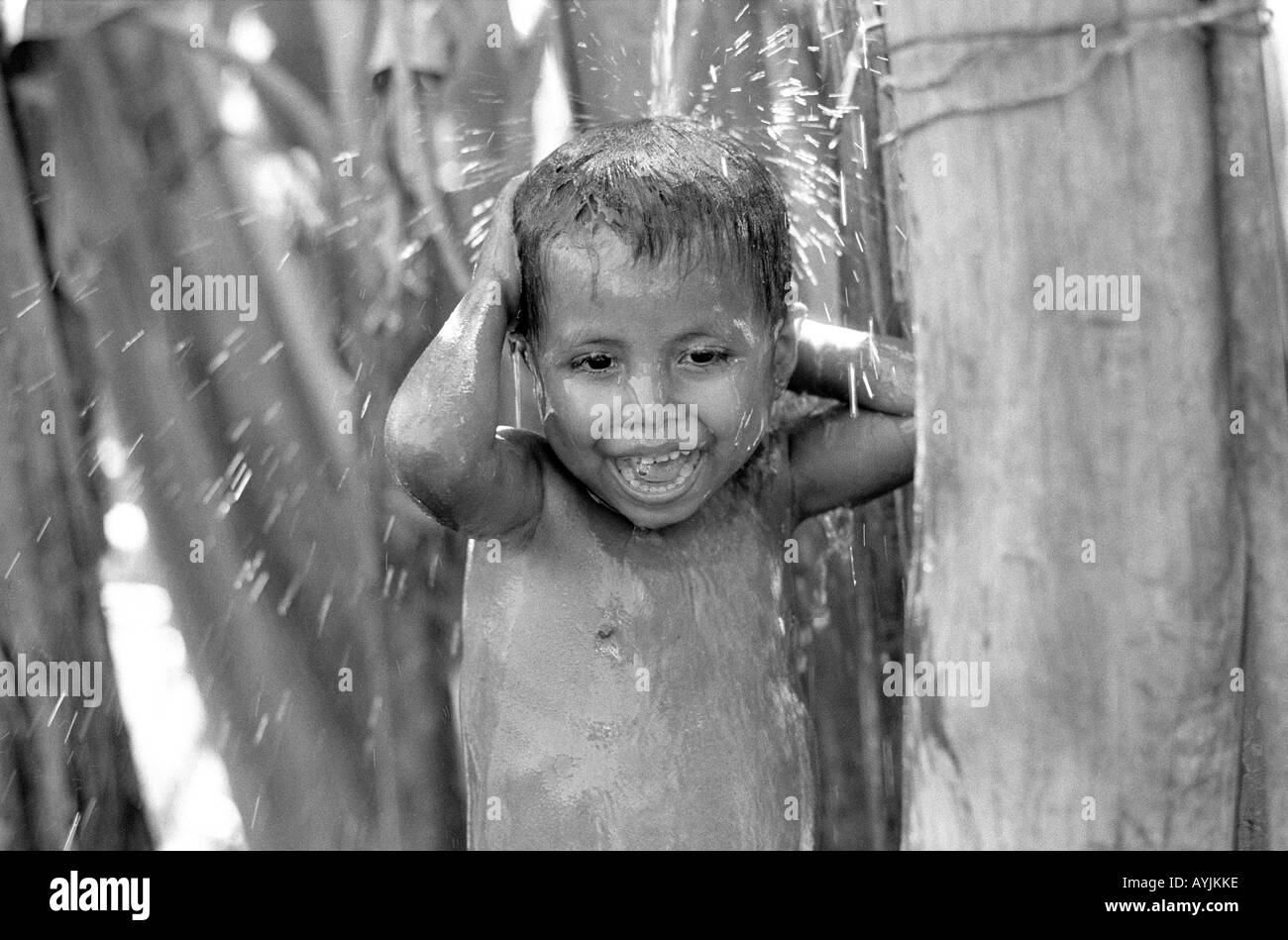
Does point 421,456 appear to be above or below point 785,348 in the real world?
below

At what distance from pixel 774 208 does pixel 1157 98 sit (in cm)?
65

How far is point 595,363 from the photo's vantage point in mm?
1768

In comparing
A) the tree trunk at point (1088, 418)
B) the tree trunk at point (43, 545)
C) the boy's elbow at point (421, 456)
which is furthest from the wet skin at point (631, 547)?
the tree trunk at point (43, 545)

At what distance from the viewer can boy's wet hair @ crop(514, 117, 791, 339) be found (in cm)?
175

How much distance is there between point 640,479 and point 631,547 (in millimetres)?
140

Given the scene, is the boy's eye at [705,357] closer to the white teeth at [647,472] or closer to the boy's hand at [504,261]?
the white teeth at [647,472]

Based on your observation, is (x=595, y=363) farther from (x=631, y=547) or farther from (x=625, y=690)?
(x=625, y=690)

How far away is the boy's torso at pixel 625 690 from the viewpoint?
6.14ft

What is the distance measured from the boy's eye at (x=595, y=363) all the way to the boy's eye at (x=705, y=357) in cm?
9

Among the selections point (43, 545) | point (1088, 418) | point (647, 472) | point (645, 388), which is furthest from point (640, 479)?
point (43, 545)

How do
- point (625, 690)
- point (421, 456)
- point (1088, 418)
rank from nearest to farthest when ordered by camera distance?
point (1088, 418) < point (421, 456) < point (625, 690)

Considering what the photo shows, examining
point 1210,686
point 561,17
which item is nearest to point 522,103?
point 561,17

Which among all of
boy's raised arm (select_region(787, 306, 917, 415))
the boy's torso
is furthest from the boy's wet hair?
the boy's torso

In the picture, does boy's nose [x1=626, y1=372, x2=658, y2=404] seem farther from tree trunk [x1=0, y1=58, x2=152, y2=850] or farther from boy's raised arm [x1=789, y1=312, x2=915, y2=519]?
tree trunk [x1=0, y1=58, x2=152, y2=850]
